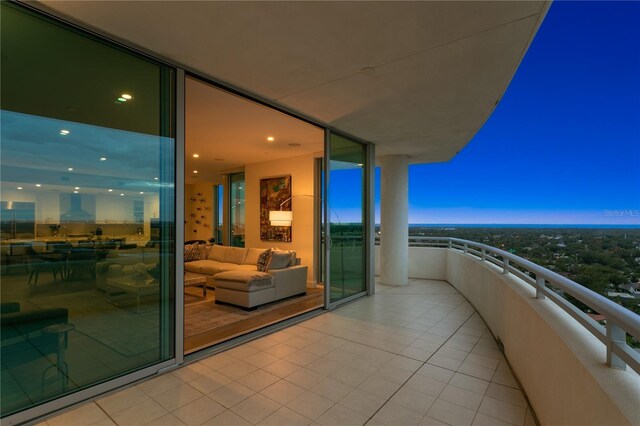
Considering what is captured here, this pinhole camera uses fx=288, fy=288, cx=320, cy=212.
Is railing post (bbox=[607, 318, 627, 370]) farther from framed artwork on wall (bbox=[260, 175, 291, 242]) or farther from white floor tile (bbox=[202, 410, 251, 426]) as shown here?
framed artwork on wall (bbox=[260, 175, 291, 242])

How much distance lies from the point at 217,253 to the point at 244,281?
9.21ft

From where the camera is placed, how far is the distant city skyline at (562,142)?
4852 millimetres

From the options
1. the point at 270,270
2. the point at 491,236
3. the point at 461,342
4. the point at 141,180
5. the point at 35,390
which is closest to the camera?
the point at 35,390

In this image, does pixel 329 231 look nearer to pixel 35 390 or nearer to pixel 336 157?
pixel 336 157

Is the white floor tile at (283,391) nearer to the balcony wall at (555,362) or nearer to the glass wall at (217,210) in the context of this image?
the balcony wall at (555,362)

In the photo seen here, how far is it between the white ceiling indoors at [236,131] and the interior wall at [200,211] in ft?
11.4

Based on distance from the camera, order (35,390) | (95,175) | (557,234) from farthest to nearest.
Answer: (557,234)
(95,175)
(35,390)

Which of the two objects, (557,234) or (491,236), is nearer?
(557,234)

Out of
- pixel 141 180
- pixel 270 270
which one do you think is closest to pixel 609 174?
pixel 270 270

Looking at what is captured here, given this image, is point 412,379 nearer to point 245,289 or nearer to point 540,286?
point 540,286

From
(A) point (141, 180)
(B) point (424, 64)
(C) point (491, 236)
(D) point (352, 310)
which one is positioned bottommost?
(D) point (352, 310)

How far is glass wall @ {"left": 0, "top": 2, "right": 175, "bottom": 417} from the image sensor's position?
190 cm

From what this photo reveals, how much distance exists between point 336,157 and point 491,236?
2775mm

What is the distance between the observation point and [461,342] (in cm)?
337
